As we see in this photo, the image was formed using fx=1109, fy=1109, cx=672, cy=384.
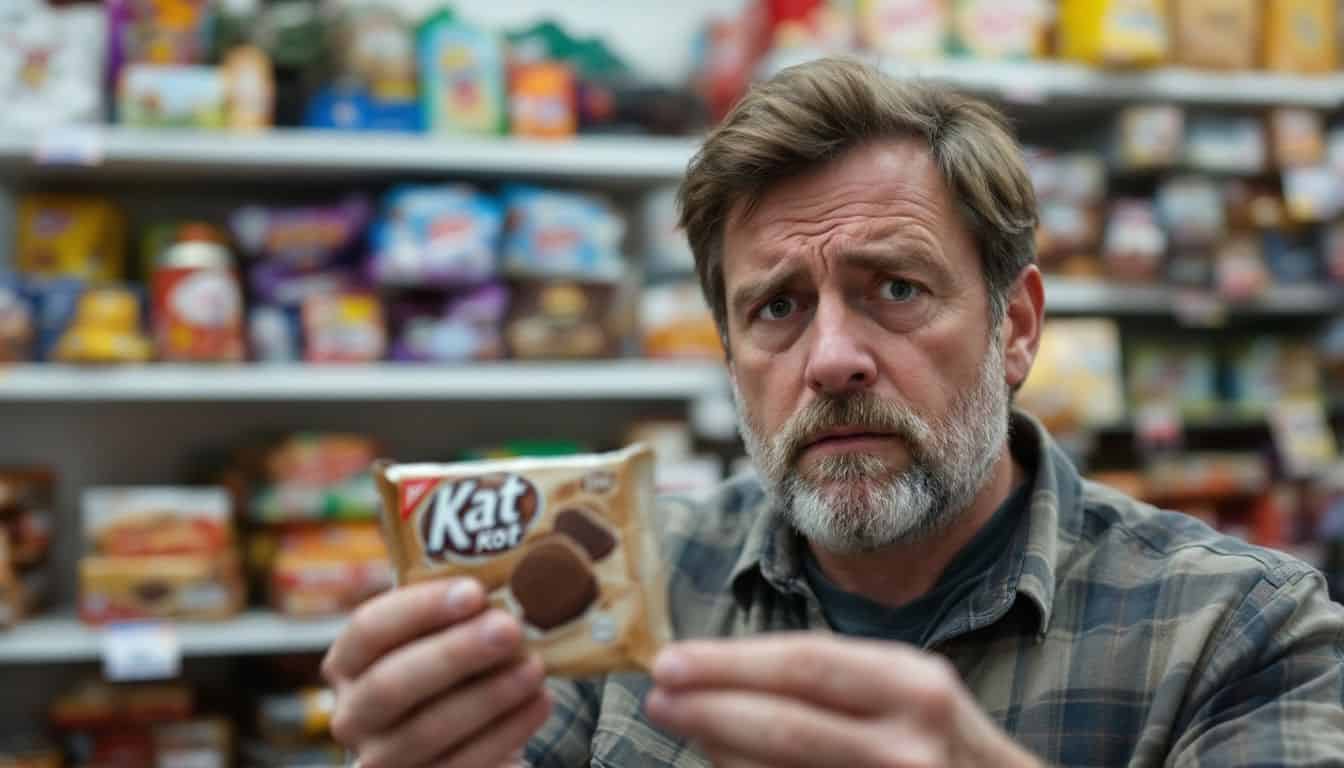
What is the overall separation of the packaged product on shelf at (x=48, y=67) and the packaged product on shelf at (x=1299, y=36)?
3.25 metres

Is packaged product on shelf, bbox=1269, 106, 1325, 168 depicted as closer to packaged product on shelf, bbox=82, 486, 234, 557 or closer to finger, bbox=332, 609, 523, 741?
packaged product on shelf, bbox=82, 486, 234, 557

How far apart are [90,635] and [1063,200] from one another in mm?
2764

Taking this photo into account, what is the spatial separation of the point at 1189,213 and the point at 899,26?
1.04 meters

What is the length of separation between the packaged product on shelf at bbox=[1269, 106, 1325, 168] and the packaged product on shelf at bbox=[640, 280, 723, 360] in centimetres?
186

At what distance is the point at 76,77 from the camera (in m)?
2.54

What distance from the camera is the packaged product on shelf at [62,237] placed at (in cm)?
265

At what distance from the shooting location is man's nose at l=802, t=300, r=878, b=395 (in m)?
1.22

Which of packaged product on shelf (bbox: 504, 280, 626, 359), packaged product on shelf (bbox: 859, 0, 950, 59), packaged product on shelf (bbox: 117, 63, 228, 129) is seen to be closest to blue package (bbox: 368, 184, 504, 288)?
packaged product on shelf (bbox: 504, 280, 626, 359)

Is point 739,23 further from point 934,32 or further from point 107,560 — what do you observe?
point 107,560

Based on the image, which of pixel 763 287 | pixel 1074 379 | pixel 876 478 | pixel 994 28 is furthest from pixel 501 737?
pixel 994 28

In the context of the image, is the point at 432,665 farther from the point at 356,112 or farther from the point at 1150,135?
the point at 1150,135

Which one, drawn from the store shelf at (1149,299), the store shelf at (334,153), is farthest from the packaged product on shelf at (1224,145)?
the store shelf at (334,153)

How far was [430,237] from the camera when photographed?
2.70 metres

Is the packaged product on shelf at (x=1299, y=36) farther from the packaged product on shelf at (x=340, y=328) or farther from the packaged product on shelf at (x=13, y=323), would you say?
the packaged product on shelf at (x=13, y=323)
